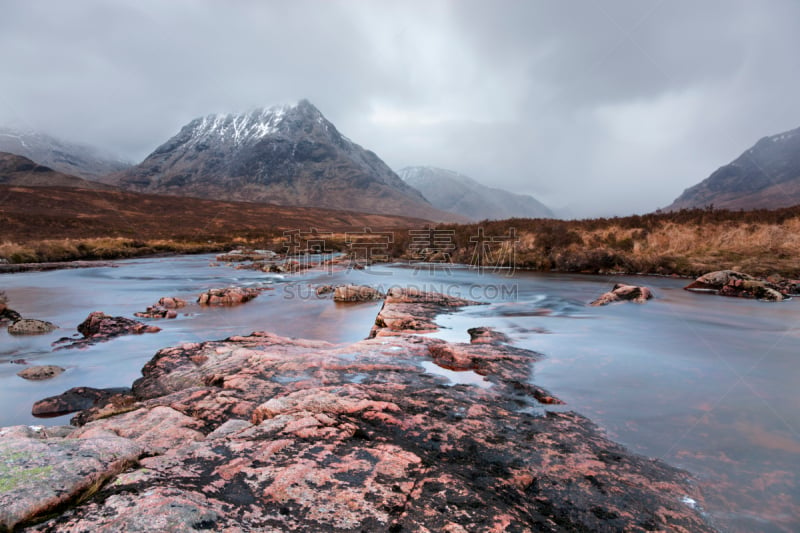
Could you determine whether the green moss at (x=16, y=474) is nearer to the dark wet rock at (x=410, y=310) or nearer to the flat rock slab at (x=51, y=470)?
the flat rock slab at (x=51, y=470)

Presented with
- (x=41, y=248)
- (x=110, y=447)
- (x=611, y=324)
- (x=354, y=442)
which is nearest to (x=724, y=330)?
(x=611, y=324)

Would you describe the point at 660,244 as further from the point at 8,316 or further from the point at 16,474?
the point at 8,316

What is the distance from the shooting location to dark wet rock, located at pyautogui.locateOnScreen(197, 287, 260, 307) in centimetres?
1628

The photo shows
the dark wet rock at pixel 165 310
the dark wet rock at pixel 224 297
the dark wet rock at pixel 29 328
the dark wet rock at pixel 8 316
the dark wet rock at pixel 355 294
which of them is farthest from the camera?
the dark wet rock at pixel 355 294

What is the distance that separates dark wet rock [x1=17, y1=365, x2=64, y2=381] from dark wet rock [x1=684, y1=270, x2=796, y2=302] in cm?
2280

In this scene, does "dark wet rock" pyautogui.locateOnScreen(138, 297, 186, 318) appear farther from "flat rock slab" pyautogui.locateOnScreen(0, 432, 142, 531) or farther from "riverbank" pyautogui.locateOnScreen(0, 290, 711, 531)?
"flat rock slab" pyautogui.locateOnScreen(0, 432, 142, 531)

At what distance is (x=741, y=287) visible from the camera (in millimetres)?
15984

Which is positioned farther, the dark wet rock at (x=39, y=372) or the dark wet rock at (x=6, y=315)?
the dark wet rock at (x=6, y=315)

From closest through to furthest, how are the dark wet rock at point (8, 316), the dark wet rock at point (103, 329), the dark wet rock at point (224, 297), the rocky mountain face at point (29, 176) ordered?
the dark wet rock at point (103, 329)
the dark wet rock at point (8, 316)
the dark wet rock at point (224, 297)
the rocky mountain face at point (29, 176)

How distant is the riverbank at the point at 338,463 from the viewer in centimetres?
254

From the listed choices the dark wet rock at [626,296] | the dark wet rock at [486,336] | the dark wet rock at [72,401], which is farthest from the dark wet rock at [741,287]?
the dark wet rock at [72,401]

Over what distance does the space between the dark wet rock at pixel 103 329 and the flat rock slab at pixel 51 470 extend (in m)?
9.08

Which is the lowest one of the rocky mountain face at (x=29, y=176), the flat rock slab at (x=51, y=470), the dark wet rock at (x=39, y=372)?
the dark wet rock at (x=39, y=372)

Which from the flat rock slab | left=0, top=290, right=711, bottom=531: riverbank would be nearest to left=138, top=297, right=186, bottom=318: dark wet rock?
left=0, top=290, right=711, bottom=531: riverbank
